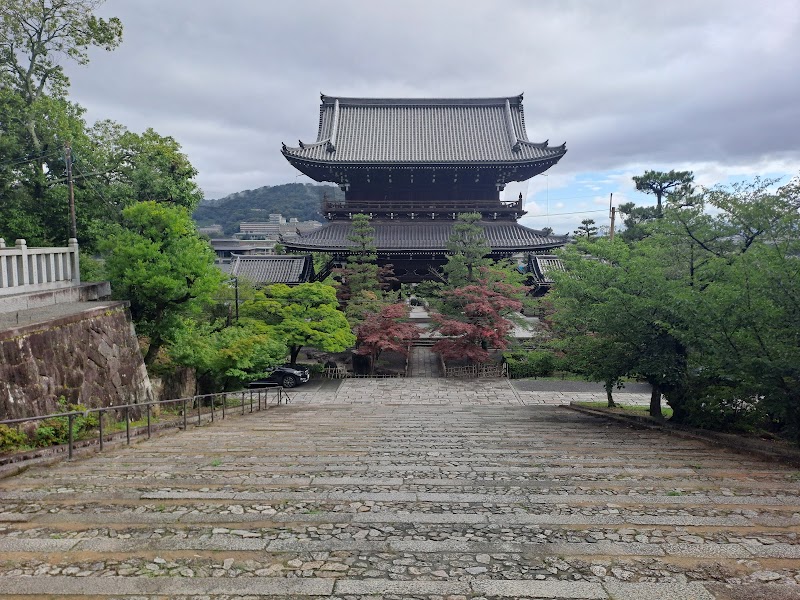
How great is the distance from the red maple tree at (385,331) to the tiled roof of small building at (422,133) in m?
8.60

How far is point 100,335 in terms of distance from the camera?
1084 cm

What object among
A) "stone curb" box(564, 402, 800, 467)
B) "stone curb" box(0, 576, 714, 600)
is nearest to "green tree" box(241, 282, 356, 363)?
"stone curb" box(564, 402, 800, 467)

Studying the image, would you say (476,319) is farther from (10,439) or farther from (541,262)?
(10,439)

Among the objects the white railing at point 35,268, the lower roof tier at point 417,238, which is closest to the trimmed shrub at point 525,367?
the lower roof tier at point 417,238

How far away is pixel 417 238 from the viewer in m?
25.5

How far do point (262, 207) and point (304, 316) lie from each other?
109091 mm

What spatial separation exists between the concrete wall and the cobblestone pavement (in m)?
2.16

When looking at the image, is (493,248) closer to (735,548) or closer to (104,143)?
(104,143)

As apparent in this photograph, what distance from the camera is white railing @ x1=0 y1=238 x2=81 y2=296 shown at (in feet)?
34.0

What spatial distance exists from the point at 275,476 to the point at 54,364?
18.5ft

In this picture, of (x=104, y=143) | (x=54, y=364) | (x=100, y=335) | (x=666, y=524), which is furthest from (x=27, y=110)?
(x=666, y=524)

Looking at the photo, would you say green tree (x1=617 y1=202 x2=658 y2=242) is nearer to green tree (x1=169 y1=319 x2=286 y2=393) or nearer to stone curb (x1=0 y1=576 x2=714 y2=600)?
green tree (x1=169 y1=319 x2=286 y2=393)

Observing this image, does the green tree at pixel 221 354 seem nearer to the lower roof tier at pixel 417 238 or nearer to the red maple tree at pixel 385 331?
the red maple tree at pixel 385 331

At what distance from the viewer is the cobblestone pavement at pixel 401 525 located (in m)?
3.69
